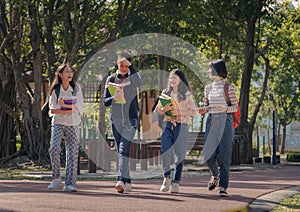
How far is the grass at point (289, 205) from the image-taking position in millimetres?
9570

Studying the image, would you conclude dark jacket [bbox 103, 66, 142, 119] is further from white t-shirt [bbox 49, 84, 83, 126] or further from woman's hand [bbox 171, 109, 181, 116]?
woman's hand [bbox 171, 109, 181, 116]

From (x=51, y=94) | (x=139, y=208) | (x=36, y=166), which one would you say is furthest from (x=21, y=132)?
(x=139, y=208)

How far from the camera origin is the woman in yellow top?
37.3ft

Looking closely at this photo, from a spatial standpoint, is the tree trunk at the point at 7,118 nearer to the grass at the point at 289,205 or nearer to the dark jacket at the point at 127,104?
the dark jacket at the point at 127,104

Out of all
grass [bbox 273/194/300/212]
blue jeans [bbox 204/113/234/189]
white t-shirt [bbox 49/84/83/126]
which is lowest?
grass [bbox 273/194/300/212]

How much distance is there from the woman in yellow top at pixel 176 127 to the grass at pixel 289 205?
162 cm

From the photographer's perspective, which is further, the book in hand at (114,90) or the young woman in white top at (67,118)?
the young woman in white top at (67,118)

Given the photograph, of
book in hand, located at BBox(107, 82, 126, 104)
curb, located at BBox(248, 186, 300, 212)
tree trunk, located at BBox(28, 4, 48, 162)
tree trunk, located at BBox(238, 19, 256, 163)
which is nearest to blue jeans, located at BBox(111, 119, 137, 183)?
book in hand, located at BBox(107, 82, 126, 104)

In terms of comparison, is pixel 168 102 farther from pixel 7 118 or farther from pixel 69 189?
pixel 7 118

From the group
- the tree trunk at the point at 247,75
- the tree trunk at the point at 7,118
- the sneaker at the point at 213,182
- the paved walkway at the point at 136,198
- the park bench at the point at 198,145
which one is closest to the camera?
the paved walkway at the point at 136,198

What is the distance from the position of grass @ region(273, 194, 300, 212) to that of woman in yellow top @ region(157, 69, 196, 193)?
5.32 ft

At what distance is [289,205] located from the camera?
10.0 metres

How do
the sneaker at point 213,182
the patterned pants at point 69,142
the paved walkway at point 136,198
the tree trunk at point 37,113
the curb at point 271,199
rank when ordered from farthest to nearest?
1. the tree trunk at point 37,113
2. the sneaker at point 213,182
3. the patterned pants at point 69,142
4. the curb at point 271,199
5. the paved walkway at point 136,198

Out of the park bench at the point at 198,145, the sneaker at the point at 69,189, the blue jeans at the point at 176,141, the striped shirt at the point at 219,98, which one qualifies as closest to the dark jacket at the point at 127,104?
the blue jeans at the point at 176,141
